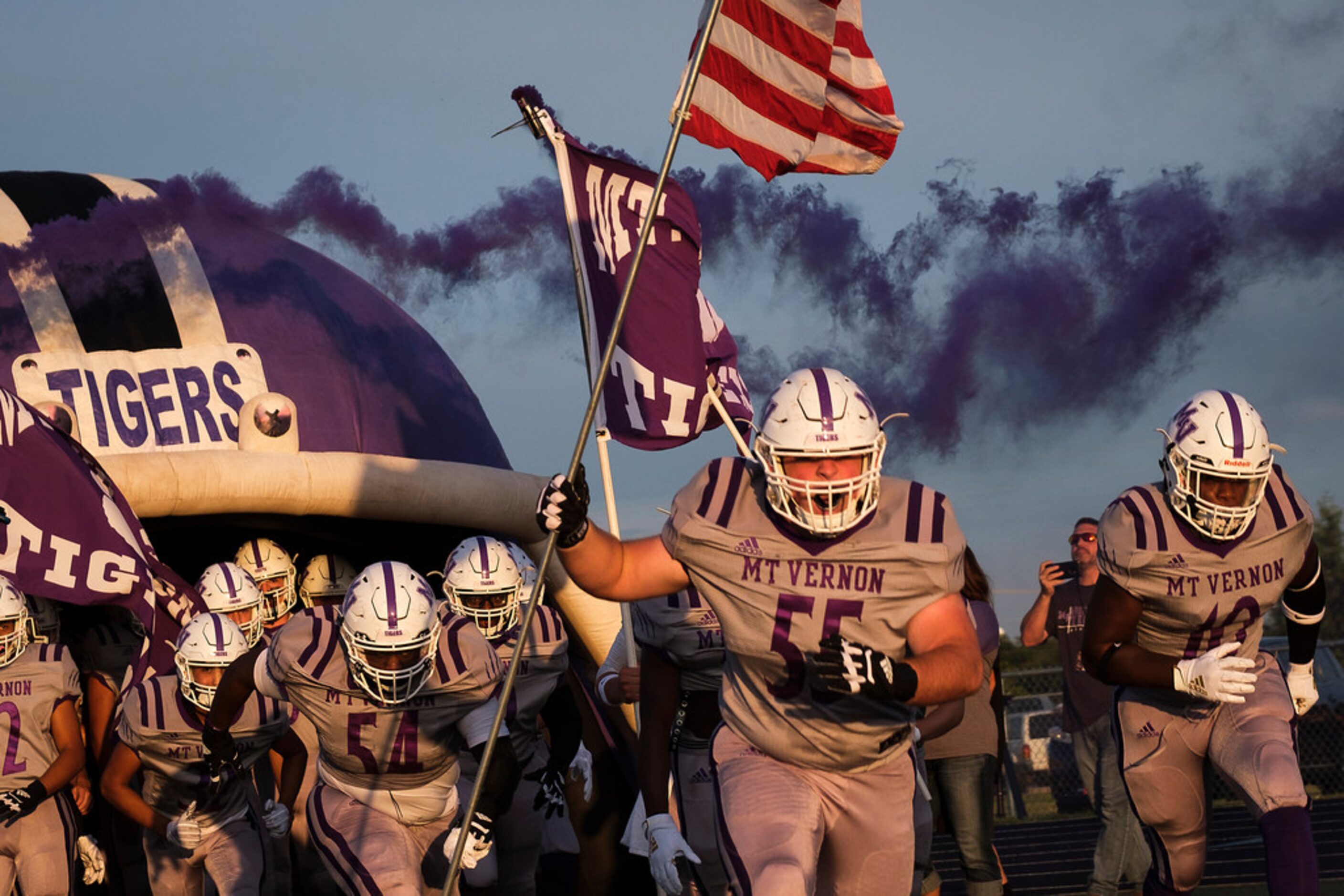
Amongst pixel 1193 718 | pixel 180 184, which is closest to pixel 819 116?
pixel 1193 718

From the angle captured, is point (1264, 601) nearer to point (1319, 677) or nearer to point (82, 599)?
point (82, 599)

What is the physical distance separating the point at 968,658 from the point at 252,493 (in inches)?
294

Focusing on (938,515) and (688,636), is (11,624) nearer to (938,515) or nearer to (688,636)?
(688,636)

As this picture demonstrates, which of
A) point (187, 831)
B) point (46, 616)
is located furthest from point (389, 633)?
point (46, 616)

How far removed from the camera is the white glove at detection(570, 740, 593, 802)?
8781 millimetres

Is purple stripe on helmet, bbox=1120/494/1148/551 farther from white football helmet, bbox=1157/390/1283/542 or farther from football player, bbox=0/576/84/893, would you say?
football player, bbox=0/576/84/893

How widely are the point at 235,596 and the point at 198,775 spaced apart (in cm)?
175

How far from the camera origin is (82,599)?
372 inches

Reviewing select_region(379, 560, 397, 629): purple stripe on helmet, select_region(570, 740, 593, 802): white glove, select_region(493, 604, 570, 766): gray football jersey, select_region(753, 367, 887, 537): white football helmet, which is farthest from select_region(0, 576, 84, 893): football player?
select_region(753, 367, 887, 537): white football helmet

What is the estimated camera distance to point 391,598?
6.18 m

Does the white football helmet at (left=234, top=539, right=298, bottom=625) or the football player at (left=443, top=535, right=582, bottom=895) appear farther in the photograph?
the white football helmet at (left=234, top=539, right=298, bottom=625)

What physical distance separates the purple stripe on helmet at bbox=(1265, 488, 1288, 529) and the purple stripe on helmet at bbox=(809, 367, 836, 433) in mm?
1942

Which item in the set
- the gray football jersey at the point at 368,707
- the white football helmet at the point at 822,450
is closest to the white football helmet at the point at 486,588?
the gray football jersey at the point at 368,707

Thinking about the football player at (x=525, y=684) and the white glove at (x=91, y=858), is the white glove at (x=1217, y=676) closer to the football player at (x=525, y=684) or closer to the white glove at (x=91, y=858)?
the football player at (x=525, y=684)
